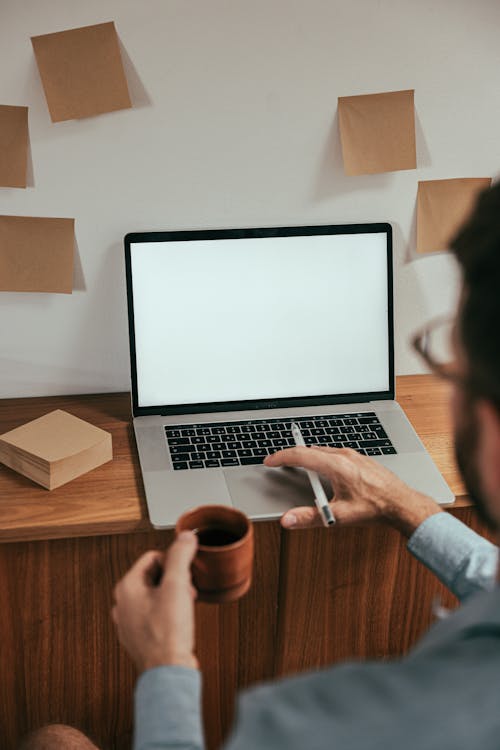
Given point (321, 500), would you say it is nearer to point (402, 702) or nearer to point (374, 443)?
point (374, 443)

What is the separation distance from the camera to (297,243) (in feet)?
4.78

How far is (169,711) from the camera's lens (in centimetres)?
81

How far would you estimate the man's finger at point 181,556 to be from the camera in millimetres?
939

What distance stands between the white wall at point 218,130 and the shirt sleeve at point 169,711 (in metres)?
0.79

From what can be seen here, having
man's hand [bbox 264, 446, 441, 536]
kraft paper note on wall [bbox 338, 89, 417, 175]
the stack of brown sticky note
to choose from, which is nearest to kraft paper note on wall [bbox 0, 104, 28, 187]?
the stack of brown sticky note

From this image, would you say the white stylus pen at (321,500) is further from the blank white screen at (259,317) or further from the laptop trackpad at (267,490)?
the blank white screen at (259,317)

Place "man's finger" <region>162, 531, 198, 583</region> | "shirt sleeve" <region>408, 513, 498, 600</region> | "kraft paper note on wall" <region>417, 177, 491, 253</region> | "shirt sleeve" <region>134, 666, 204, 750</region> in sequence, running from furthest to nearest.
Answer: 1. "kraft paper note on wall" <region>417, 177, 491, 253</region>
2. "shirt sleeve" <region>408, 513, 498, 600</region>
3. "man's finger" <region>162, 531, 198, 583</region>
4. "shirt sleeve" <region>134, 666, 204, 750</region>

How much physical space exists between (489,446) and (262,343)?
2.69 feet

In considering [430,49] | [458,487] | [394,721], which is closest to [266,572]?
[458,487]

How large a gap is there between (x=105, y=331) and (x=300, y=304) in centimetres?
34

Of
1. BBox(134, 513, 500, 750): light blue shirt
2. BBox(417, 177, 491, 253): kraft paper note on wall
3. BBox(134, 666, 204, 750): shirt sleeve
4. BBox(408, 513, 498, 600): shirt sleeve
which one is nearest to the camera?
BBox(134, 513, 500, 750): light blue shirt

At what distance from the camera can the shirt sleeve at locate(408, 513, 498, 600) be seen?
3.67 ft

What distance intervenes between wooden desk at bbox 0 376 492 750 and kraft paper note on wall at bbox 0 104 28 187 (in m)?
0.39

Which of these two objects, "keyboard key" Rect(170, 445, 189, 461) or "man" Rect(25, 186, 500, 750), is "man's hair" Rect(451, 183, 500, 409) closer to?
"man" Rect(25, 186, 500, 750)
